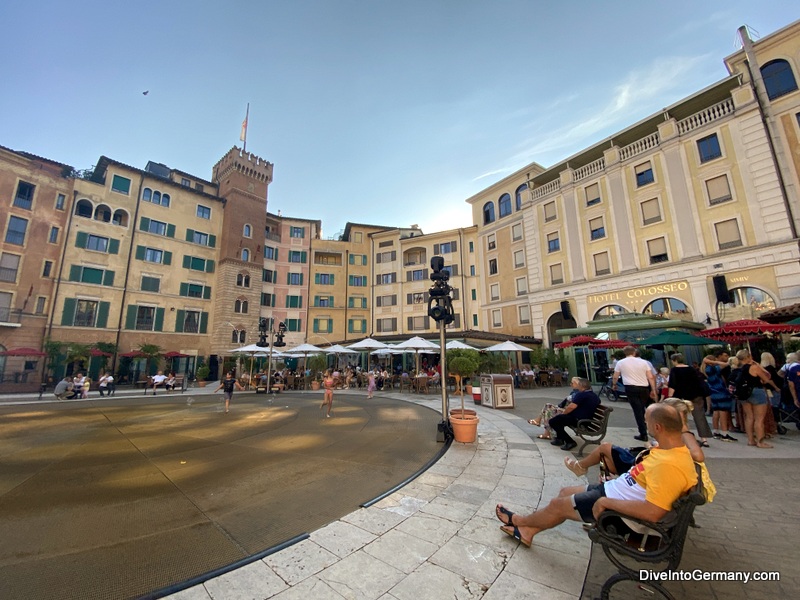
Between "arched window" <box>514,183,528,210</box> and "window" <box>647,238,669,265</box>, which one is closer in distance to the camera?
"window" <box>647,238,669,265</box>

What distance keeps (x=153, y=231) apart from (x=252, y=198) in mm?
9888

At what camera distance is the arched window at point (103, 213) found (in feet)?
84.9

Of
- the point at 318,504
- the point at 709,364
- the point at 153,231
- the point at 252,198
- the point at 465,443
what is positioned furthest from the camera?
the point at 252,198

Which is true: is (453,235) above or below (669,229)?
above

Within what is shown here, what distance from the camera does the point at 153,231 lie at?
28.2 metres

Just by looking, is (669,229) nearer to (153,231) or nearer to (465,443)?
(465,443)

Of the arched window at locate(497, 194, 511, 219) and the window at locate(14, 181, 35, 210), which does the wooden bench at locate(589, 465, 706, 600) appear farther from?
the window at locate(14, 181, 35, 210)

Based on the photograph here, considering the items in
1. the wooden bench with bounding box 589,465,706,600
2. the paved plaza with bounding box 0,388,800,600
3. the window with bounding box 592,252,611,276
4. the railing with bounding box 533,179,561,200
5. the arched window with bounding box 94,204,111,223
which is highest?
the railing with bounding box 533,179,561,200

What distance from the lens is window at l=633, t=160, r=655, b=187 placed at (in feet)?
67.1

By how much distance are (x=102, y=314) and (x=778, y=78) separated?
151 ft

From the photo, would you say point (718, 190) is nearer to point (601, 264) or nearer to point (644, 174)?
point (644, 174)

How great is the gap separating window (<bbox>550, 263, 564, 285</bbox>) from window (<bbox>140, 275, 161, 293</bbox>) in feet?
108

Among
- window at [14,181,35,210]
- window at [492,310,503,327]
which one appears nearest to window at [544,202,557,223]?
window at [492,310,503,327]

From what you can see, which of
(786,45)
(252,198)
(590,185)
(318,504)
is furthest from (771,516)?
(252,198)
